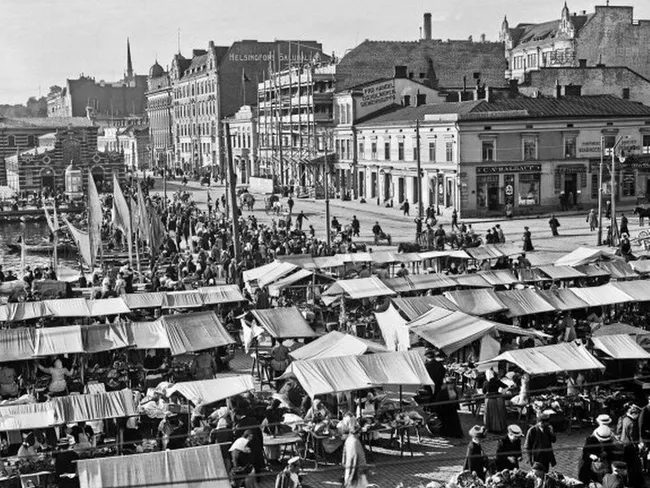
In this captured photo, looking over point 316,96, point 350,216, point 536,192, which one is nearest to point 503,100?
point 536,192

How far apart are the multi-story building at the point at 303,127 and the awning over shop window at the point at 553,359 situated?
5542 centimetres

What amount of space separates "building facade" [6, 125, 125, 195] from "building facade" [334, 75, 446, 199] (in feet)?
108

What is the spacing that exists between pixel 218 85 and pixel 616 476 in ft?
360

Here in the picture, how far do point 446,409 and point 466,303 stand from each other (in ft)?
20.8

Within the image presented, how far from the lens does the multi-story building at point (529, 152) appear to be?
179ft

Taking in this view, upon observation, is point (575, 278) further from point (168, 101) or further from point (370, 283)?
point (168, 101)

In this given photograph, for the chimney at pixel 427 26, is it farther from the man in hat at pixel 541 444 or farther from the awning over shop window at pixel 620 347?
the man in hat at pixel 541 444

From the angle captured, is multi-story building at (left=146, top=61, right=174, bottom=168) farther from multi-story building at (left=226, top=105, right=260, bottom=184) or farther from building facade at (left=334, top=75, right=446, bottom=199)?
building facade at (left=334, top=75, right=446, bottom=199)

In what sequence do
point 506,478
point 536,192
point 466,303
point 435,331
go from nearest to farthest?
point 506,478, point 435,331, point 466,303, point 536,192

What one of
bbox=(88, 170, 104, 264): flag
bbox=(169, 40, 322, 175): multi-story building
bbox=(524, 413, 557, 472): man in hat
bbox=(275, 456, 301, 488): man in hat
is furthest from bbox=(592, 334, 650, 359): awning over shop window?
bbox=(169, 40, 322, 175): multi-story building

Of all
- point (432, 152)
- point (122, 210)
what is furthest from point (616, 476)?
point (432, 152)

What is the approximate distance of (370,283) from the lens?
2712cm

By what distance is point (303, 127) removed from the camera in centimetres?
8400

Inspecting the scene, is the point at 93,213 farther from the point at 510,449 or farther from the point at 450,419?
the point at 510,449
